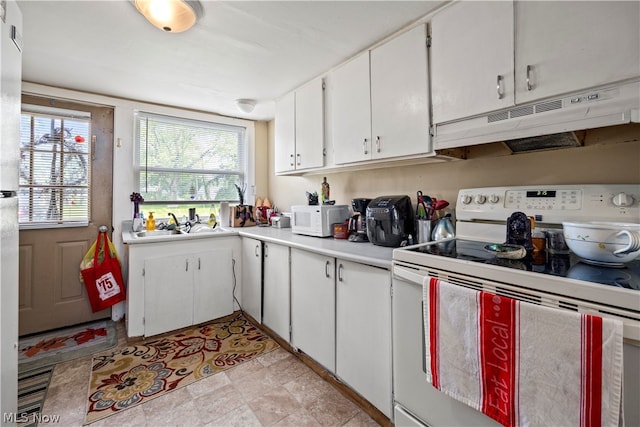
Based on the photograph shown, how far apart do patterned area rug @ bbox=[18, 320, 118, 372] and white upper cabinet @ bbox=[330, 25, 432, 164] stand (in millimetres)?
2489

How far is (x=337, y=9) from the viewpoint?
1.54 meters

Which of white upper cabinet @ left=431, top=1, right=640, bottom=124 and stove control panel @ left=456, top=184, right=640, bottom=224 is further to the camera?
stove control panel @ left=456, top=184, right=640, bottom=224

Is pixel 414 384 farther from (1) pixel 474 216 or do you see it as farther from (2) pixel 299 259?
(2) pixel 299 259

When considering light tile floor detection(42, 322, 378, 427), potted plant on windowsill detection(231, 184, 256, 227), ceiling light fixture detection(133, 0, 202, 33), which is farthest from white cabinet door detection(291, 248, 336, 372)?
ceiling light fixture detection(133, 0, 202, 33)

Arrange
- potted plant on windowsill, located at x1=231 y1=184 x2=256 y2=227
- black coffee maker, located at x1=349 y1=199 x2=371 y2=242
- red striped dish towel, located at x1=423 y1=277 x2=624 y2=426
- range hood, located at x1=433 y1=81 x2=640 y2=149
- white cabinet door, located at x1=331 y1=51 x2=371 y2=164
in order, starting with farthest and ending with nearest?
potted plant on windowsill, located at x1=231 y1=184 x2=256 y2=227
black coffee maker, located at x1=349 y1=199 x2=371 y2=242
white cabinet door, located at x1=331 y1=51 x2=371 y2=164
range hood, located at x1=433 y1=81 x2=640 y2=149
red striped dish towel, located at x1=423 y1=277 x2=624 y2=426

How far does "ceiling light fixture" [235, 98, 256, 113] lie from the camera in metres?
2.85

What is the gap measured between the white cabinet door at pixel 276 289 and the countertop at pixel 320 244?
0.33 ft

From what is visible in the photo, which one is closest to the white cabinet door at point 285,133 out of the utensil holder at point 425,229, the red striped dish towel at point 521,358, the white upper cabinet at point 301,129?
the white upper cabinet at point 301,129

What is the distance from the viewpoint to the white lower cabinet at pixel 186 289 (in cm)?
237

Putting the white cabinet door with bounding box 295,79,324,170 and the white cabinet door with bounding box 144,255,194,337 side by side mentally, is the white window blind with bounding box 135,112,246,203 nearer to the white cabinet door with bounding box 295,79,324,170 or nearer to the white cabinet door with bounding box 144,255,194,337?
the white cabinet door with bounding box 144,255,194,337

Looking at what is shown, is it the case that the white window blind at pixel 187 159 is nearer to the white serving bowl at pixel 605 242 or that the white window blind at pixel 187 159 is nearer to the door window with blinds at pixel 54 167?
the door window with blinds at pixel 54 167

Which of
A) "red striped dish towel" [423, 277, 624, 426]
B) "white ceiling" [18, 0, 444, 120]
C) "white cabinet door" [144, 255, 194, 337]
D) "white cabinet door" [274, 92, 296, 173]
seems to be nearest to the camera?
"red striped dish towel" [423, 277, 624, 426]

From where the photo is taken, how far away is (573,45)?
3.60 ft

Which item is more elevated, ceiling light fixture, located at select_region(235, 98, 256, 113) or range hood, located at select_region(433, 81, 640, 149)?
ceiling light fixture, located at select_region(235, 98, 256, 113)
